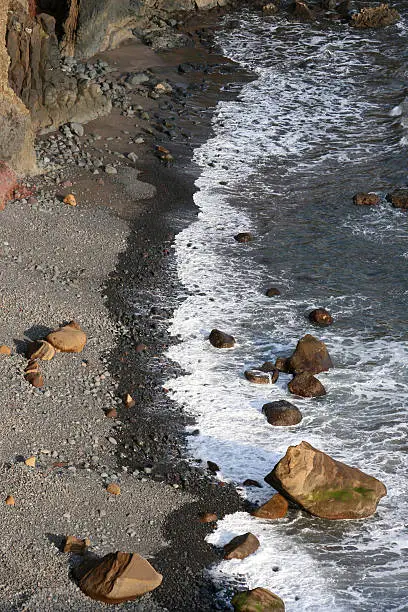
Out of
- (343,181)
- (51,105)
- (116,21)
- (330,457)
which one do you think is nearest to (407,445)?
(330,457)

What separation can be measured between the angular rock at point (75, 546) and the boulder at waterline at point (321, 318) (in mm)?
5811

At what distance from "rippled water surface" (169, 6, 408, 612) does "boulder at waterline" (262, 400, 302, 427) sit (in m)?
0.12

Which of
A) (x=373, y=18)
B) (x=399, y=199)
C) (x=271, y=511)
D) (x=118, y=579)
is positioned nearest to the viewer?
(x=118, y=579)

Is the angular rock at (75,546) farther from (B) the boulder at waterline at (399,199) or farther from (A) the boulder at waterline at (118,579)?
(B) the boulder at waterline at (399,199)

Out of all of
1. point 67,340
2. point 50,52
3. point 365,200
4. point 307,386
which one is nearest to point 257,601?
point 307,386

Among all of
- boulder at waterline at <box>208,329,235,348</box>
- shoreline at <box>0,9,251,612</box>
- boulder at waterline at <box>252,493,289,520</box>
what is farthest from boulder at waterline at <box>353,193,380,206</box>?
boulder at waterline at <box>252,493,289,520</box>

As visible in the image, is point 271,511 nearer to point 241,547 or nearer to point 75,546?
point 241,547

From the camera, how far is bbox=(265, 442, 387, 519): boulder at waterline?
1003cm

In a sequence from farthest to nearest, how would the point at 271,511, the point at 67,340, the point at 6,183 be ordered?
the point at 6,183, the point at 67,340, the point at 271,511

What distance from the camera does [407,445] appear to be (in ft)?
37.2

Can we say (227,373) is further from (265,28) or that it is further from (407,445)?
(265,28)

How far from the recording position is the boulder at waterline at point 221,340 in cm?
1320

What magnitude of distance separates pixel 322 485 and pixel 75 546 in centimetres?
269

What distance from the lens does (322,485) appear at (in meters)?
10.1
